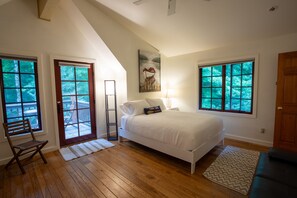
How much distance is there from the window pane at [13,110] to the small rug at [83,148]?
42.1 inches

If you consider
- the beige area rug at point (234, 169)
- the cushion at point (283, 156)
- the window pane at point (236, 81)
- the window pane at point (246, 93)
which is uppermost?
the window pane at point (236, 81)

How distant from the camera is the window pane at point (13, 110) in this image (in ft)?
8.77

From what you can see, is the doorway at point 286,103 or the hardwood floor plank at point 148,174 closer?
the hardwood floor plank at point 148,174

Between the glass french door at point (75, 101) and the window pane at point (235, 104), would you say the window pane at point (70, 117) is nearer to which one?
the glass french door at point (75, 101)

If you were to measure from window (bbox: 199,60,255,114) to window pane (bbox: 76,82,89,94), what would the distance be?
9.98 ft

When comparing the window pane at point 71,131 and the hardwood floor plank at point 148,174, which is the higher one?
the window pane at point 71,131

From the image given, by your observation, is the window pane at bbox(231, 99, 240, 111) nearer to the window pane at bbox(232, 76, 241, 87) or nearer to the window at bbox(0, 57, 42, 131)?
the window pane at bbox(232, 76, 241, 87)

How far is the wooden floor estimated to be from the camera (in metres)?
1.88

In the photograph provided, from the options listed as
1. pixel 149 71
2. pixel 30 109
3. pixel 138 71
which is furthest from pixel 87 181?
pixel 149 71

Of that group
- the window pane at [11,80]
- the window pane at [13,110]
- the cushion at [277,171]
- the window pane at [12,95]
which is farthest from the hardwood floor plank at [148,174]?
the window pane at [11,80]

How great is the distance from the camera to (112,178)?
2176 millimetres

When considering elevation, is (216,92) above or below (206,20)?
below

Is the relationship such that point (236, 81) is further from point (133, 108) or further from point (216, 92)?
point (133, 108)

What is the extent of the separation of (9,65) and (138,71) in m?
2.62
